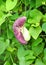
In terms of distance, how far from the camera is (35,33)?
2.69 ft

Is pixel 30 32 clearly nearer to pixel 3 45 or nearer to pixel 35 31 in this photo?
pixel 35 31

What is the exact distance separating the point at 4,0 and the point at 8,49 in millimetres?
219

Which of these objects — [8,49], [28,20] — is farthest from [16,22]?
[8,49]

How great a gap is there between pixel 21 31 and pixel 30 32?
0.14 ft

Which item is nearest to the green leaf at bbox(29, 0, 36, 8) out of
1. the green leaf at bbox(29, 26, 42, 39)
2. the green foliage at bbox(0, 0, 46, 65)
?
the green foliage at bbox(0, 0, 46, 65)

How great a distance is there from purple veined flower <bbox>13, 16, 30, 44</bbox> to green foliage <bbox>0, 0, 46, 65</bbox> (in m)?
0.02

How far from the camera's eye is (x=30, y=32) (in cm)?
82

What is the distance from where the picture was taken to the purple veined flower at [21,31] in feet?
2.70

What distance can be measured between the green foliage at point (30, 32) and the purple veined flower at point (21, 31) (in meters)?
0.02

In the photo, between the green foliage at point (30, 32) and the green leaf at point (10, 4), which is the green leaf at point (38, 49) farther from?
the green leaf at point (10, 4)

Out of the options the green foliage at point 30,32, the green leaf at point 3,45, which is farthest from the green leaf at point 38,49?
the green leaf at point 3,45

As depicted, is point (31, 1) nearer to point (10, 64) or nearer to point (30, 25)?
point (30, 25)

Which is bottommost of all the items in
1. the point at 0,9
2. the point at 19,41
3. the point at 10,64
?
the point at 10,64

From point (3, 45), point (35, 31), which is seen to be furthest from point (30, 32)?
point (3, 45)
